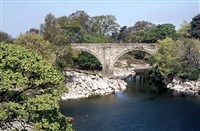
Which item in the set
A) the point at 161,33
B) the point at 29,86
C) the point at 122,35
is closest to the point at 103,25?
the point at 122,35

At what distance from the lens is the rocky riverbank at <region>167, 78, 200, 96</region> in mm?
63278

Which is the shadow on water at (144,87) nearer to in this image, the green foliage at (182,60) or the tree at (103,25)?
the green foliage at (182,60)

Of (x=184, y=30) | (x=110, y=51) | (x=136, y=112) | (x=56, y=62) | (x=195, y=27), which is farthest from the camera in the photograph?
(x=184, y=30)

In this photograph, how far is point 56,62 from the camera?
65.4m

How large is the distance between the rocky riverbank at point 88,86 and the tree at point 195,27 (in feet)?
102

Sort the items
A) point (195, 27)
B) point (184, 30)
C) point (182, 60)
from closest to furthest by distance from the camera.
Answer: point (182, 60) < point (195, 27) < point (184, 30)

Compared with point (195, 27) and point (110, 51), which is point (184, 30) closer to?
point (195, 27)

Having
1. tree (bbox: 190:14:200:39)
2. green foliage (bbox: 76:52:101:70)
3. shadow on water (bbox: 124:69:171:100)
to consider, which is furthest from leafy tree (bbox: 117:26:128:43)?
green foliage (bbox: 76:52:101:70)

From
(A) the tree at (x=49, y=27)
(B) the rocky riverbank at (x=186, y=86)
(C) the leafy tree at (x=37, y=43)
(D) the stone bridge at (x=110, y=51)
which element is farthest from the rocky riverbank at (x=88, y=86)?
(D) the stone bridge at (x=110, y=51)

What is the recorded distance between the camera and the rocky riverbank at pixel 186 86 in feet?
208

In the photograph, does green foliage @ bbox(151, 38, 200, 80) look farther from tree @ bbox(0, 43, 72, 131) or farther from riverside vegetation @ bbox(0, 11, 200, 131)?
tree @ bbox(0, 43, 72, 131)

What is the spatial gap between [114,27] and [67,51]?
57453 millimetres

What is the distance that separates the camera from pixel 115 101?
5697 centimetres

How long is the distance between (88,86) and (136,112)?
53.3ft
